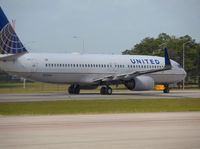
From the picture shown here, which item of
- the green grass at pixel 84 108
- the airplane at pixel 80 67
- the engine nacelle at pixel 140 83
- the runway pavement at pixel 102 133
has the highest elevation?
the airplane at pixel 80 67

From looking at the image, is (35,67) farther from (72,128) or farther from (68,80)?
(72,128)

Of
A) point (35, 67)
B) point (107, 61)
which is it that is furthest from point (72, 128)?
point (107, 61)

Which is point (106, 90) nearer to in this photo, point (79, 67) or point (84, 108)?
point (79, 67)

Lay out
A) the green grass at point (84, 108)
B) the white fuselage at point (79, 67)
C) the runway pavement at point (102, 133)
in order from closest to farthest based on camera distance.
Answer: the runway pavement at point (102, 133), the green grass at point (84, 108), the white fuselage at point (79, 67)

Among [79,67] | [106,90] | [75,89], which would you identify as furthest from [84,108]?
[75,89]

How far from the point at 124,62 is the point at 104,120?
1049 inches

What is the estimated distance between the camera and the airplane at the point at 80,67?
39.4 m

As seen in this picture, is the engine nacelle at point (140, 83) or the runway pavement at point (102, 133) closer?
the runway pavement at point (102, 133)

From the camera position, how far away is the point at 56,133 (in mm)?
14227

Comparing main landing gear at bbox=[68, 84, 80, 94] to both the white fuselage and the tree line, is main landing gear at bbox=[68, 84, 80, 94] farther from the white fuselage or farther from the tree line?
the tree line

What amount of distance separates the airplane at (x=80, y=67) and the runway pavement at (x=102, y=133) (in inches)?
837

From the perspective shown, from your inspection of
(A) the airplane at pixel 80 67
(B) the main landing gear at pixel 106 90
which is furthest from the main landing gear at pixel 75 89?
(B) the main landing gear at pixel 106 90

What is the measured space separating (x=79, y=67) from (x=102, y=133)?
28.2m

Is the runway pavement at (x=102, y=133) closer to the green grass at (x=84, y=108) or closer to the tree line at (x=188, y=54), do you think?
the green grass at (x=84, y=108)
